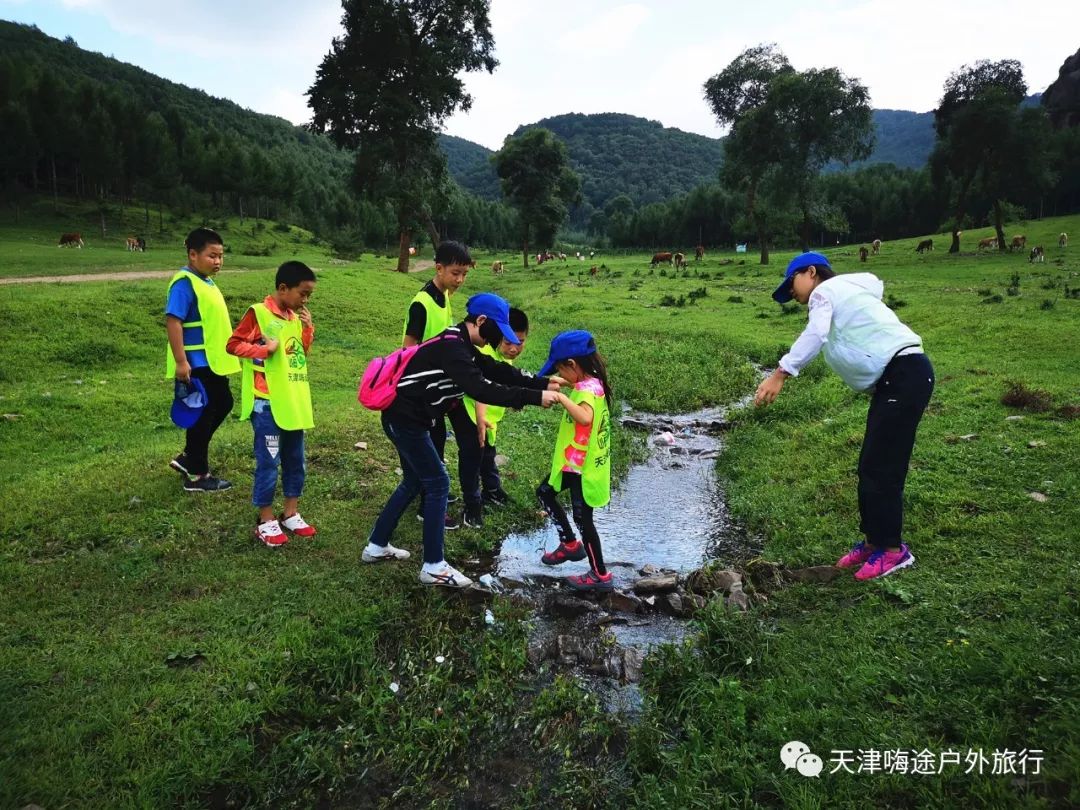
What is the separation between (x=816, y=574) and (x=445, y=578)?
9.99ft

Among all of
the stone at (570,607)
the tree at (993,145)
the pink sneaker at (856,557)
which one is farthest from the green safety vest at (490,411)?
the tree at (993,145)

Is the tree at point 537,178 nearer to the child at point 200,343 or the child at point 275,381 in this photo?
the child at point 200,343

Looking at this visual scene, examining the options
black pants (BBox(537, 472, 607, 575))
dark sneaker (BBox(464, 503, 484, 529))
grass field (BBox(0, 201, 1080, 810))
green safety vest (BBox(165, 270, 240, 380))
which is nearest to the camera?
grass field (BBox(0, 201, 1080, 810))

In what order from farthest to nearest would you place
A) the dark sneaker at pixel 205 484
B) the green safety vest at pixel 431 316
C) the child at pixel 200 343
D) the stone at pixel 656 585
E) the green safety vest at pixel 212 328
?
1. the dark sneaker at pixel 205 484
2. the green safety vest at pixel 212 328
3. the child at pixel 200 343
4. the green safety vest at pixel 431 316
5. the stone at pixel 656 585

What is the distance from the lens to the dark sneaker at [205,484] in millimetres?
6418

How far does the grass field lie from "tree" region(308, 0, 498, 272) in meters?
28.2

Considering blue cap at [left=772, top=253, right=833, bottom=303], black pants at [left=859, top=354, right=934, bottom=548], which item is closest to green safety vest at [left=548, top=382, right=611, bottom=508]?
blue cap at [left=772, top=253, right=833, bottom=303]

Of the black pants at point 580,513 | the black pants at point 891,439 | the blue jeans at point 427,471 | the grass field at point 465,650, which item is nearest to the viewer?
the grass field at point 465,650

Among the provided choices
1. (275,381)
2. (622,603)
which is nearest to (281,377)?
(275,381)

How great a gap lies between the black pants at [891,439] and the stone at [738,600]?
1151mm

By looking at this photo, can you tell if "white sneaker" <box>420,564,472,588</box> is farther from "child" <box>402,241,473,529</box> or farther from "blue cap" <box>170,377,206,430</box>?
"blue cap" <box>170,377,206,430</box>

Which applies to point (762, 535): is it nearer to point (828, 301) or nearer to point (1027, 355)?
point (828, 301)

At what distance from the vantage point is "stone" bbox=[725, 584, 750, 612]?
4.68m

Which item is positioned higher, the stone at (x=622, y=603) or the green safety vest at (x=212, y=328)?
the green safety vest at (x=212, y=328)
